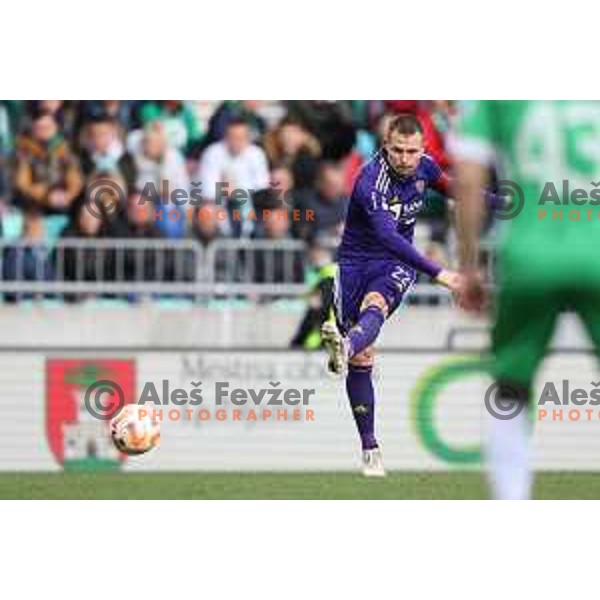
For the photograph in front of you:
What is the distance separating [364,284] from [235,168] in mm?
4544

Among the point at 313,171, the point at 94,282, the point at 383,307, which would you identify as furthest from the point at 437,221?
the point at 383,307

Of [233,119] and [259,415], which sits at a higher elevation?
[233,119]

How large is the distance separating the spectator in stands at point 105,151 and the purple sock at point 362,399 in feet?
15.4

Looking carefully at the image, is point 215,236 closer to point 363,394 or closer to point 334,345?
point 363,394

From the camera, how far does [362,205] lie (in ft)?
34.4

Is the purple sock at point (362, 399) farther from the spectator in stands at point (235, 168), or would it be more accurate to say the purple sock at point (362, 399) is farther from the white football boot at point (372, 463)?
the spectator in stands at point (235, 168)

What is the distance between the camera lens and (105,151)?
1534cm

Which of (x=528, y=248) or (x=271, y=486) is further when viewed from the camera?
(x=271, y=486)

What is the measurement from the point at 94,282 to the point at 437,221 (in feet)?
8.67

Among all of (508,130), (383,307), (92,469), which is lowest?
(92,469)

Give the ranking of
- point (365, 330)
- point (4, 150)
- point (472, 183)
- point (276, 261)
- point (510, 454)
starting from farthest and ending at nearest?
point (4, 150), point (276, 261), point (365, 330), point (510, 454), point (472, 183)

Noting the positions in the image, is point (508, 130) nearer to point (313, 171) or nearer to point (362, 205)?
point (362, 205)

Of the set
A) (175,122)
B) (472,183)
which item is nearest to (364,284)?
(472,183)

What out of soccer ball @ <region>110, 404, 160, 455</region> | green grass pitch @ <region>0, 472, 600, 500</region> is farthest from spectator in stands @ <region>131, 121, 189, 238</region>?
soccer ball @ <region>110, 404, 160, 455</region>
